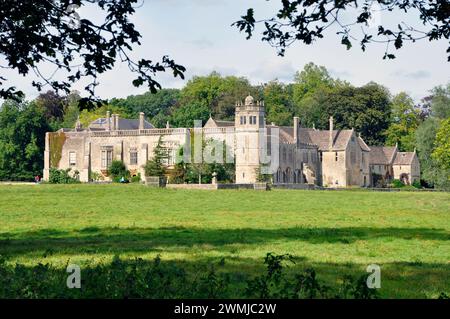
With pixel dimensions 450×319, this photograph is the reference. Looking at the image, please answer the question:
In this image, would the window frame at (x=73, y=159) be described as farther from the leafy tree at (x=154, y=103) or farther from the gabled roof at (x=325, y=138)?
the leafy tree at (x=154, y=103)

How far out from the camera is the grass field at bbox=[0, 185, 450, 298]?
44.8ft

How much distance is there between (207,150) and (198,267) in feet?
179

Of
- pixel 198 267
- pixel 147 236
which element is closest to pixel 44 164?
pixel 147 236

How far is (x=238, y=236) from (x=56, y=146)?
206 feet

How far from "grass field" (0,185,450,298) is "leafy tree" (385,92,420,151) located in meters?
72.9

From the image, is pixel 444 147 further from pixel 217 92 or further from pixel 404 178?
pixel 217 92

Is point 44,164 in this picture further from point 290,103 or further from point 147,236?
point 147,236

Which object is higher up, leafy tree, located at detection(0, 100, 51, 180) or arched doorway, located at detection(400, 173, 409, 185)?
leafy tree, located at detection(0, 100, 51, 180)

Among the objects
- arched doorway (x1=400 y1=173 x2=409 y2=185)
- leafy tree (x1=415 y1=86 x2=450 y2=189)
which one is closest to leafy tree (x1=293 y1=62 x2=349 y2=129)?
arched doorway (x1=400 y1=173 x2=409 y2=185)

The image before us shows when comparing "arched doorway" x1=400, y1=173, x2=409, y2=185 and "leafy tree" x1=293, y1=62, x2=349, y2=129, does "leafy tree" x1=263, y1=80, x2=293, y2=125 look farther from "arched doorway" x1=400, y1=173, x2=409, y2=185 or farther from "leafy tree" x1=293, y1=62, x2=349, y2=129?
"arched doorway" x1=400, y1=173, x2=409, y2=185

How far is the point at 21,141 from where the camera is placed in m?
78.8

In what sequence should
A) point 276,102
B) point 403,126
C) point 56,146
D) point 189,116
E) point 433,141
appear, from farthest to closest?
point 276,102 < point 403,126 < point 189,116 < point 433,141 < point 56,146

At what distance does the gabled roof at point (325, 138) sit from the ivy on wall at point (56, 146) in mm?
27233

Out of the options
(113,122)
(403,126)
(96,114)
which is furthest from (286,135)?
(96,114)
